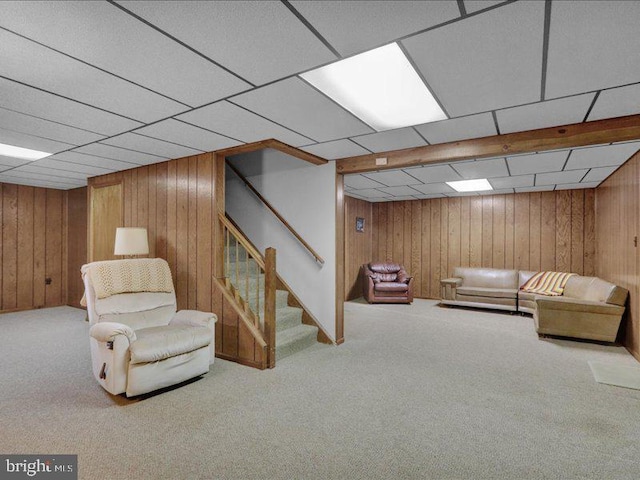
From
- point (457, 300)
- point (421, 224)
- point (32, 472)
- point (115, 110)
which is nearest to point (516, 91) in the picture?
point (115, 110)

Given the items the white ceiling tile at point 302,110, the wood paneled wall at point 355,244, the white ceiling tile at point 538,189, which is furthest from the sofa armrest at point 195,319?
the white ceiling tile at point 538,189

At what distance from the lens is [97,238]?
18.6 feet

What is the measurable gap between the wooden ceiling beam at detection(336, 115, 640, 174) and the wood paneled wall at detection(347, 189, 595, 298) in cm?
379

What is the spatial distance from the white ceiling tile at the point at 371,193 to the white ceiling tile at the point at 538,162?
2565mm

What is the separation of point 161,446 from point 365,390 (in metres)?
1.64

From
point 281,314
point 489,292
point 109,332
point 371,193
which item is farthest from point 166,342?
point 489,292

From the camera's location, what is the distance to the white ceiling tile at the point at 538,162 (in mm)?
4191

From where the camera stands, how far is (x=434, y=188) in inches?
263

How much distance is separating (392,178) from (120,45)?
14.8 ft

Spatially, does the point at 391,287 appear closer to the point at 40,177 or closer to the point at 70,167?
the point at 70,167

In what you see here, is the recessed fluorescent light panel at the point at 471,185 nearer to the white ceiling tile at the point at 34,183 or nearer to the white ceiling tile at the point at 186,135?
the white ceiling tile at the point at 186,135

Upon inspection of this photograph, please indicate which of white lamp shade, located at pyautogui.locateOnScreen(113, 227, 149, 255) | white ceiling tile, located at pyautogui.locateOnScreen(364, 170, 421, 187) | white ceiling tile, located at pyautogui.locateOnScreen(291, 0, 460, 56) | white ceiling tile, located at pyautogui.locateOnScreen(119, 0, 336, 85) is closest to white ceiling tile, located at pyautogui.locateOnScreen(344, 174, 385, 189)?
white ceiling tile, located at pyautogui.locateOnScreen(364, 170, 421, 187)

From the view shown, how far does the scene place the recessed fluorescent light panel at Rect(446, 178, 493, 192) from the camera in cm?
594

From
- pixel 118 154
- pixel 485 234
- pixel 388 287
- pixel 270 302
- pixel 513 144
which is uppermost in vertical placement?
pixel 118 154
